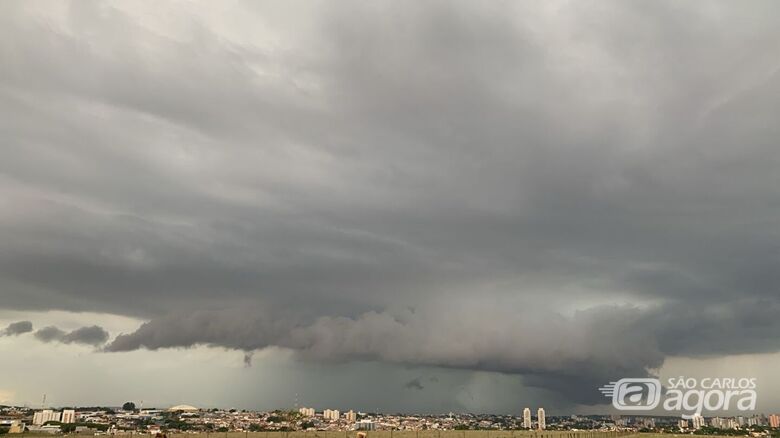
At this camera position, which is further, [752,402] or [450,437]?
[450,437]

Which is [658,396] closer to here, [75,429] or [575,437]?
[575,437]

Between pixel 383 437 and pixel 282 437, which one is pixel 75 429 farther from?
pixel 383 437

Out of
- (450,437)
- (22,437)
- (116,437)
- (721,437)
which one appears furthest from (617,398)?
(721,437)

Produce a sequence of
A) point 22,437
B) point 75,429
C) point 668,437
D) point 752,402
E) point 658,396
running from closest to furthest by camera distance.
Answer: point 752,402
point 658,396
point 22,437
point 668,437
point 75,429

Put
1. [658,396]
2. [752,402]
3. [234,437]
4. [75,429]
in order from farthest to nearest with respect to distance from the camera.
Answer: [75,429] < [234,437] < [658,396] < [752,402]

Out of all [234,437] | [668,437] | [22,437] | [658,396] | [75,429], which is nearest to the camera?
[658,396]

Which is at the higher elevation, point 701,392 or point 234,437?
point 701,392

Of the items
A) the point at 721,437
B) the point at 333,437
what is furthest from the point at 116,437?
the point at 721,437

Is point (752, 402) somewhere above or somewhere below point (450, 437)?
above

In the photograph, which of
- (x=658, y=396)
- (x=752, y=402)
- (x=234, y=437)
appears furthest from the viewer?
(x=234, y=437)
